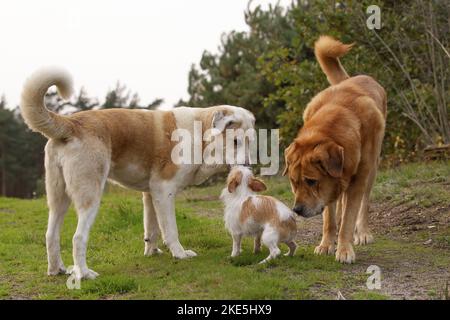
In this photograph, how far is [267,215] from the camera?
5.80m

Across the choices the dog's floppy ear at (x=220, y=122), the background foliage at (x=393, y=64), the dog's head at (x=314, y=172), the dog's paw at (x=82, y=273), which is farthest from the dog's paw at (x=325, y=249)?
the background foliage at (x=393, y=64)

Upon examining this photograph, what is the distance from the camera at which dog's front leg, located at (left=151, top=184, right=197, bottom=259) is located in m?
6.11

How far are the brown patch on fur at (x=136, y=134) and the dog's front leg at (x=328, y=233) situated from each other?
5.46ft

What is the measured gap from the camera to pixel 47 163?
18.3ft

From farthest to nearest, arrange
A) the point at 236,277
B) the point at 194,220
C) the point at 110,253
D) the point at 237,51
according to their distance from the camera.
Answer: the point at 237,51
the point at 194,220
the point at 110,253
the point at 236,277

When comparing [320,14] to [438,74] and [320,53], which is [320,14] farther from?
[320,53]

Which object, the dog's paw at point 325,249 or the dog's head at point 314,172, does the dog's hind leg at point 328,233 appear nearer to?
the dog's paw at point 325,249

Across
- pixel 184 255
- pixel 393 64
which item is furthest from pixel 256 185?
pixel 393 64

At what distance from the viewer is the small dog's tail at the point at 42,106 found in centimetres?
527

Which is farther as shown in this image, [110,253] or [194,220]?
[194,220]

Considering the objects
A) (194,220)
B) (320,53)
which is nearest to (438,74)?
(320,53)

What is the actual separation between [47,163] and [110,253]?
73.1 inches

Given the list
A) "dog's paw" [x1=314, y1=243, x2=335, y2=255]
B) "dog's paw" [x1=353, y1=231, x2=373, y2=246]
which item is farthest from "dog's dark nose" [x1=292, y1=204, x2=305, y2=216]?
"dog's paw" [x1=353, y1=231, x2=373, y2=246]

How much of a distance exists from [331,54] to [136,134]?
2.94 meters
